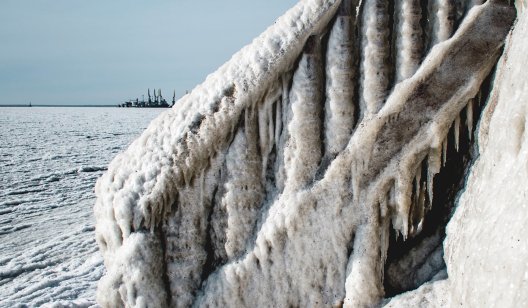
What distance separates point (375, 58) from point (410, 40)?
166 mm

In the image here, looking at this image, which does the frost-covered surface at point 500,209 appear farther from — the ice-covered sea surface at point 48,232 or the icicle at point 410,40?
the ice-covered sea surface at point 48,232

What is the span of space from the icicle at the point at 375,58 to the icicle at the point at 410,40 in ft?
0.23

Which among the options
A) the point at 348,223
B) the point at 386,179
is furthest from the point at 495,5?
the point at 348,223

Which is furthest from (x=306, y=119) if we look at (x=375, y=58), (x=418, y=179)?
(x=418, y=179)

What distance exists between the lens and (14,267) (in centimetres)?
475

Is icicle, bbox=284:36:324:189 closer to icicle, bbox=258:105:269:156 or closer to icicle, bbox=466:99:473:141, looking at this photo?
icicle, bbox=258:105:269:156

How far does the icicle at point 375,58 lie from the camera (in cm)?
221

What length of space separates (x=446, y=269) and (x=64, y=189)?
7598 mm

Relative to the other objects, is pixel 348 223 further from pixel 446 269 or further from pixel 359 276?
pixel 446 269

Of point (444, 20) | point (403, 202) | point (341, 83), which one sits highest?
point (444, 20)

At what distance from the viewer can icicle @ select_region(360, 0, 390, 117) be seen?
221 centimetres

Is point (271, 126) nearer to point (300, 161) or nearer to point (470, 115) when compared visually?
point (300, 161)

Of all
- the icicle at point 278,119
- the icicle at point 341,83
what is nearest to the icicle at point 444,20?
the icicle at point 341,83

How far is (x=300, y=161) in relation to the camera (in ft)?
7.57
